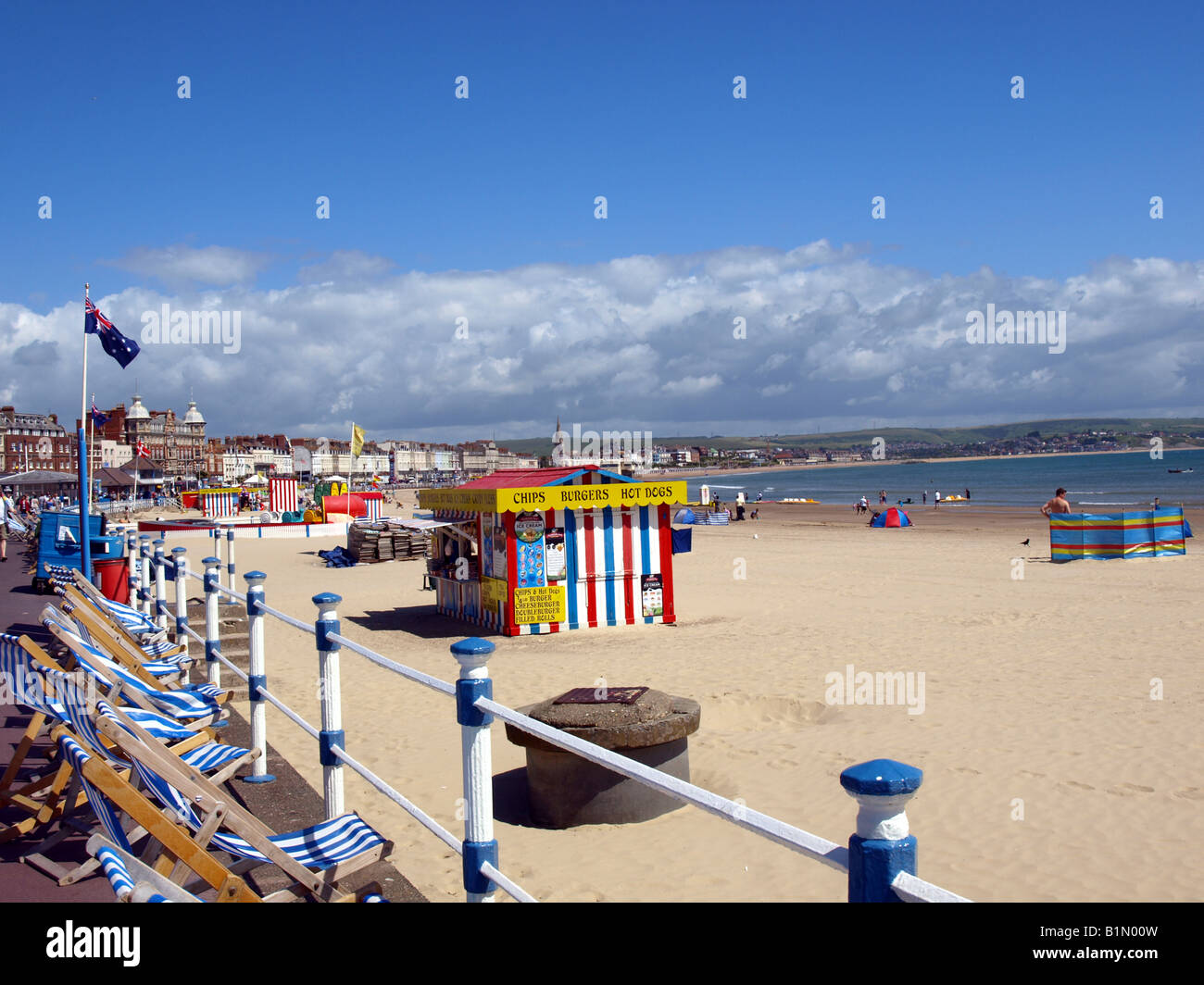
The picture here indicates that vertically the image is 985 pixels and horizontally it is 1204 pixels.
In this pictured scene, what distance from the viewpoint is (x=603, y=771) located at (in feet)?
18.0

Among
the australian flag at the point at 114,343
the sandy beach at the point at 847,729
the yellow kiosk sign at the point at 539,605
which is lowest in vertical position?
the sandy beach at the point at 847,729

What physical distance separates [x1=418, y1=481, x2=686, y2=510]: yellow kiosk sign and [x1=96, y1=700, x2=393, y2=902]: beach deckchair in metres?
8.22

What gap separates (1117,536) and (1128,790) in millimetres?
16190

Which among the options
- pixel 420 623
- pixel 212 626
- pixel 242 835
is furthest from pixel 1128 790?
pixel 420 623

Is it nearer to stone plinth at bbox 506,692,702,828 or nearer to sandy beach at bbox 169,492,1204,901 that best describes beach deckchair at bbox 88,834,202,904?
sandy beach at bbox 169,492,1204,901

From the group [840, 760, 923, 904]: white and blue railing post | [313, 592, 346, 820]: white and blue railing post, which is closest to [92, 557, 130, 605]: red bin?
[313, 592, 346, 820]: white and blue railing post

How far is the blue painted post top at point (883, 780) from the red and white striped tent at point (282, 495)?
40306 mm

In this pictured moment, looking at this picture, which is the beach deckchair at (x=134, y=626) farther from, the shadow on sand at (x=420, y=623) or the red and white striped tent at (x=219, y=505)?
the red and white striped tent at (x=219, y=505)

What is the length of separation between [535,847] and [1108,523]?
61.4ft

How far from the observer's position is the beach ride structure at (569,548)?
1227 cm

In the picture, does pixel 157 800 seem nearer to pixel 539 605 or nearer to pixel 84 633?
pixel 84 633

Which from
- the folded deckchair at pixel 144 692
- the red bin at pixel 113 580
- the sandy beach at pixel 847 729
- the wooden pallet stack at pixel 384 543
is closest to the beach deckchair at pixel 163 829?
the sandy beach at pixel 847 729

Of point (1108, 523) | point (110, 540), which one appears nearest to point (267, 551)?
point (110, 540)
